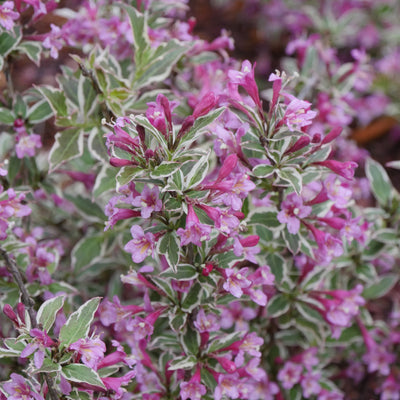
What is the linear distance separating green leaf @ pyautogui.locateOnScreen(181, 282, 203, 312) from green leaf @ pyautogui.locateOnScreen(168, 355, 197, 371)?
130 millimetres

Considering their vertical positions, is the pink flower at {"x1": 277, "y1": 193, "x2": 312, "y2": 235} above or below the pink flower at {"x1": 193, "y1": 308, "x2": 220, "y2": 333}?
above

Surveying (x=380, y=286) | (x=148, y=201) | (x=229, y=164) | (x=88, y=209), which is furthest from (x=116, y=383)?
(x=380, y=286)

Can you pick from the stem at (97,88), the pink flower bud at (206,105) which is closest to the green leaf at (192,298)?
the pink flower bud at (206,105)

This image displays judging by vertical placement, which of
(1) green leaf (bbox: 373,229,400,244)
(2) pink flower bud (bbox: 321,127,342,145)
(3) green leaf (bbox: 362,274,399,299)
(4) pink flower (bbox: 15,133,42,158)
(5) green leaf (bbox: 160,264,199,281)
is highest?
(2) pink flower bud (bbox: 321,127,342,145)

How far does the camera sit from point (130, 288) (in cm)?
234

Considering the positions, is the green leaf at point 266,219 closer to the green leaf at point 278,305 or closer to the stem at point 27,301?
the green leaf at point 278,305

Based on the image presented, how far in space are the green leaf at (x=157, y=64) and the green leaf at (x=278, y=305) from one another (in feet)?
2.61

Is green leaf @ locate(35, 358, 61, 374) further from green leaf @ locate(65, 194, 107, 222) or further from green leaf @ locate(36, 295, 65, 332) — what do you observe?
green leaf @ locate(65, 194, 107, 222)

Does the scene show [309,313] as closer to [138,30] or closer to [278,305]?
[278,305]

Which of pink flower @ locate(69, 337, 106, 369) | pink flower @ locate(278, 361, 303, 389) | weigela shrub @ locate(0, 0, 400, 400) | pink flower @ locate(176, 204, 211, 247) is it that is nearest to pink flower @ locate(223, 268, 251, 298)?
weigela shrub @ locate(0, 0, 400, 400)

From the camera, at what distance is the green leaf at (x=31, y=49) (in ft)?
5.46

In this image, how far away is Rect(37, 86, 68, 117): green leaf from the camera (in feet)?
5.38

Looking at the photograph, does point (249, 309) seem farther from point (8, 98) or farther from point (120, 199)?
point (8, 98)

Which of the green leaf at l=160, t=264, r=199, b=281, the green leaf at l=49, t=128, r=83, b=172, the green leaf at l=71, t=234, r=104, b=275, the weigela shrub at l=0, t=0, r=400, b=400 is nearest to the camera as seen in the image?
the weigela shrub at l=0, t=0, r=400, b=400
